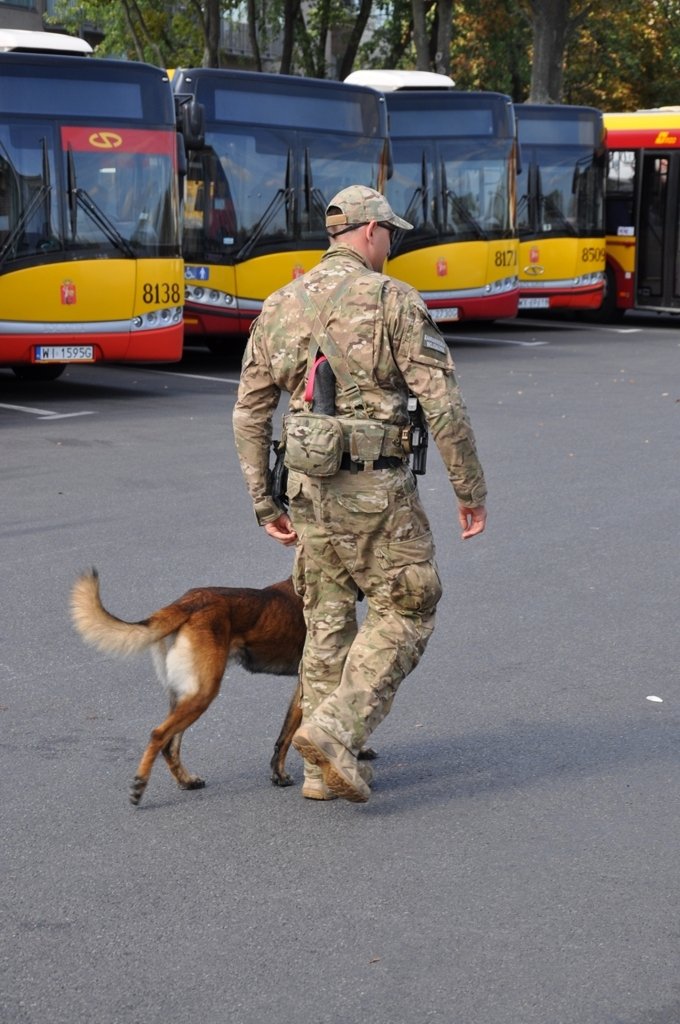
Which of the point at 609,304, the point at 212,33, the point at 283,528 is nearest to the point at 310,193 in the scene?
the point at 609,304

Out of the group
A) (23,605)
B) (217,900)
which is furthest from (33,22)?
(217,900)

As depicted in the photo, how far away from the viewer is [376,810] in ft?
16.3

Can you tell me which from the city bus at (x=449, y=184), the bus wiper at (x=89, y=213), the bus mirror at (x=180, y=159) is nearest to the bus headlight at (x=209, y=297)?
the bus mirror at (x=180, y=159)

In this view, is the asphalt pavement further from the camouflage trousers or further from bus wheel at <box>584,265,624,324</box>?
bus wheel at <box>584,265,624,324</box>

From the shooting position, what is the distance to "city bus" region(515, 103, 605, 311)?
25.4 meters

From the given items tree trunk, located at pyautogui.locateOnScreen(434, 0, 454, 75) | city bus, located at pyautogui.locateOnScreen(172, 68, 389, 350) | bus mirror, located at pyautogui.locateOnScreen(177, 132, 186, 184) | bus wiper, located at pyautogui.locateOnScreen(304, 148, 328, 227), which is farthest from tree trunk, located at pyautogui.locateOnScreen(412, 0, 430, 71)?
bus mirror, located at pyautogui.locateOnScreen(177, 132, 186, 184)

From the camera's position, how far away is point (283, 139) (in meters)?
18.8

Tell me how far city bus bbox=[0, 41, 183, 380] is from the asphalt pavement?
517cm

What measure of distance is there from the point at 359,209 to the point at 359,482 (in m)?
0.81

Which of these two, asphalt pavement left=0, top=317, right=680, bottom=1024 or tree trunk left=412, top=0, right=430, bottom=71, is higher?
tree trunk left=412, top=0, right=430, bottom=71

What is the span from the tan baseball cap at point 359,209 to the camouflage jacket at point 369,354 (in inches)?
3.6

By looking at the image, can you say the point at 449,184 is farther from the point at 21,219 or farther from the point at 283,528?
the point at 283,528

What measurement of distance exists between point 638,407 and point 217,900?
1195 cm

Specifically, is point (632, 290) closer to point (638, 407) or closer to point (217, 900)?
point (638, 407)
